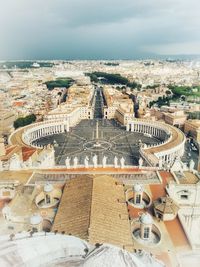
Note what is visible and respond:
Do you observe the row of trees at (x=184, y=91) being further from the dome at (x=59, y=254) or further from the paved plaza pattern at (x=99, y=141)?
the dome at (x=59, y=254)

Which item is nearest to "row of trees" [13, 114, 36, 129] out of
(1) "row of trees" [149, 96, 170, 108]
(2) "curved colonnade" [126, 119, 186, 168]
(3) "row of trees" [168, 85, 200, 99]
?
(2) "curved colonnade" [126, 119, 186, 168]

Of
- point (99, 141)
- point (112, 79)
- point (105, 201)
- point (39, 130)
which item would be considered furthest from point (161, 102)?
point (105, 201)

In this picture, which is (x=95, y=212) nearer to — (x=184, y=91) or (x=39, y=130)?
(x=39, y=130)

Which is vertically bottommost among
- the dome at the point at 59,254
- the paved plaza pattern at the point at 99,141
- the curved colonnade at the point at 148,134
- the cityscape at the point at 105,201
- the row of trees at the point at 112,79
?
the paved plaza pattern at the point at 99,141

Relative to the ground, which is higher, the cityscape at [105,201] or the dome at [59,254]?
the dome at [59,254]

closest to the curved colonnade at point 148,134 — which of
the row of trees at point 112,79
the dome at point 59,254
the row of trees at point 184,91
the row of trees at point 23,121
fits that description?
the row of trees at point 23,121

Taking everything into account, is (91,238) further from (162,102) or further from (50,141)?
(162,102)
